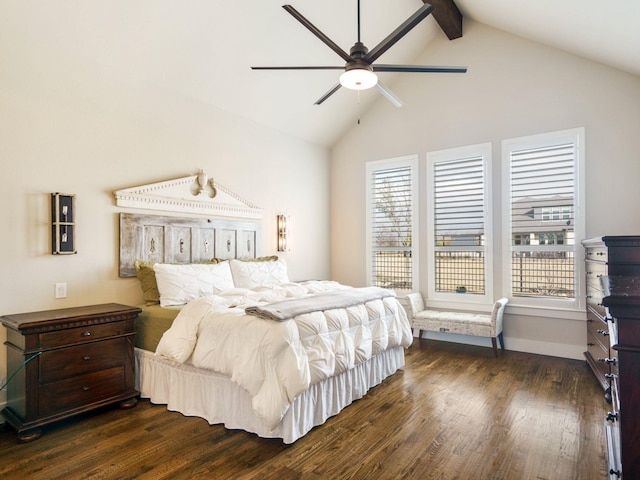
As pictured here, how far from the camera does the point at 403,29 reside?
8.22 ft

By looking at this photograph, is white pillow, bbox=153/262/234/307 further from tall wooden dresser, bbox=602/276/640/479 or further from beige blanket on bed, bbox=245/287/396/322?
tall wooden dresser, bbox=602/276/640/479

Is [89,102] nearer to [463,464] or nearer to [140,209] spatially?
[140,209]

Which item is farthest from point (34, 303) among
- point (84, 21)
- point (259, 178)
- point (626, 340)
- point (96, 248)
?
point (626, 340)

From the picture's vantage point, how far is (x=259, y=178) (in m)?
5.08

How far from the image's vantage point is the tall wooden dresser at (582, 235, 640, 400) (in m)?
2.81

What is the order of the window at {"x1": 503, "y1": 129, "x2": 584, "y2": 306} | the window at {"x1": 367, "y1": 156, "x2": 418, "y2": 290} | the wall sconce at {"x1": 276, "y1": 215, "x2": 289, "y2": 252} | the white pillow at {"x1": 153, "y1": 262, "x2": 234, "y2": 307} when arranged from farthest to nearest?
the window at {"x1": 367, "y1": 156, "x2": 418, "y2": 290} → the wall sconce at {"x1": 276, "y1": 215, "x2": 289, "y2": 252} → the window at {"x1": 503, "y1": 129, "x2": 584, "y2": 306} → the white pillow at {"x1": 153, "y1": 262, "x2": 234, "y2": 307}

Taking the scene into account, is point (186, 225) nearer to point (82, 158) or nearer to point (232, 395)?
point (82, 158)

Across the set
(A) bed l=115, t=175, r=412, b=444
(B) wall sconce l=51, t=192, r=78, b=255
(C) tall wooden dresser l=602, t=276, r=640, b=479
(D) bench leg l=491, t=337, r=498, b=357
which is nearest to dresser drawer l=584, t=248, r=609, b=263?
(D) bench leg l=491, t=337, r=498, b=357

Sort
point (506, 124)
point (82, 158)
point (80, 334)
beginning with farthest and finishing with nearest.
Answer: point (506, 124) < point (82, 158) < point (80, 334)

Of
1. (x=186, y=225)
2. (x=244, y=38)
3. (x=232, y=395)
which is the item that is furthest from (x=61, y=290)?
(x=244, y=38)

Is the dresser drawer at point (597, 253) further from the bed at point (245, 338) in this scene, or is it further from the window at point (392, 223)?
the window at point (392, 223)

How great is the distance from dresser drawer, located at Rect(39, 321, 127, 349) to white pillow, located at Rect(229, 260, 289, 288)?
1.26 meters

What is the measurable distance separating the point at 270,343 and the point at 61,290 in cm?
197

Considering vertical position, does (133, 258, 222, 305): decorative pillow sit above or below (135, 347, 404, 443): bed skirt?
above
